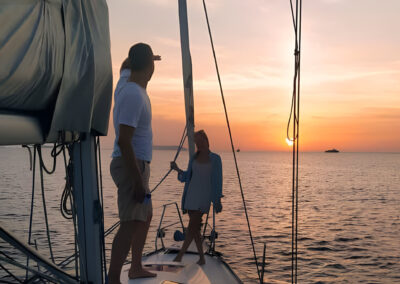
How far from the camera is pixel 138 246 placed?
4105mm

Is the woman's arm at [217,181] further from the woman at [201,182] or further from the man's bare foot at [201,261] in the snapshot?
the man's bare foot at [201,261]

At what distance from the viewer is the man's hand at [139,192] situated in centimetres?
333

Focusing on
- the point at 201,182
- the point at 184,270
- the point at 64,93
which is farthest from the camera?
the point at 201,182

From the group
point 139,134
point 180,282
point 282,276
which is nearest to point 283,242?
point 282,276

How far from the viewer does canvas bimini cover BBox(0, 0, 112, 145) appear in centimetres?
186

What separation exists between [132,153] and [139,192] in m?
0.31

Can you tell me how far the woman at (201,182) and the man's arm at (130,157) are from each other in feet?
10.0

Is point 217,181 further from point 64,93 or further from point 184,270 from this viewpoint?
point 64,93

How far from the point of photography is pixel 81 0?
247 cm

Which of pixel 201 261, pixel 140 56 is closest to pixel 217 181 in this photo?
pixel 201 261

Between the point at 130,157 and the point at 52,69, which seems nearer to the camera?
the point at 52,69

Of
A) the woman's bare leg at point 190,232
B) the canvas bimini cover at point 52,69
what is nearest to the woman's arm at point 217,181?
the woman's bare leg at point 190,232

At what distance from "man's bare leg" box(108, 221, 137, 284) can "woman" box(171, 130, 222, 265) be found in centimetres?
275

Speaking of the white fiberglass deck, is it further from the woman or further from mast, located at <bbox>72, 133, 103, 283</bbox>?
mast, located at <bbox>72, 133, 103, 283</bbox>
